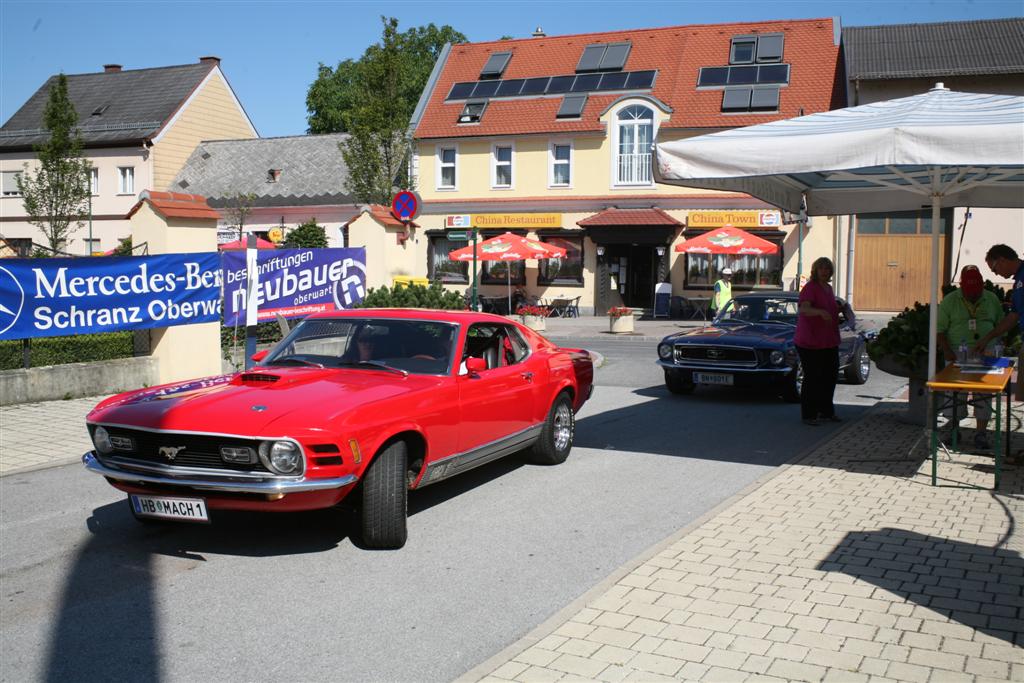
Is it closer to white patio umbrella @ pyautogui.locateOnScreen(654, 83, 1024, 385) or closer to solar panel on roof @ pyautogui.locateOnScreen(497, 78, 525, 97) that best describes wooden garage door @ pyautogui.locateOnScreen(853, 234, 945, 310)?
solar panel on roof @ pyautogui.locateOnScreen(497, 78, 525, 97)

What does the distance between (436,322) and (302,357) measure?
106 cm

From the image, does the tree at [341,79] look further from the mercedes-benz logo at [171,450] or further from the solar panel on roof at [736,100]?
the mercedes-benz logo at [171,450]

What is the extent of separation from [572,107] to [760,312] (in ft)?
74.1

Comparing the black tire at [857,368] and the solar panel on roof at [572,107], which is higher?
the solar panel on roof at [572,107]

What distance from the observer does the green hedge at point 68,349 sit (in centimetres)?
1221

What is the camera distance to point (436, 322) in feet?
24.8

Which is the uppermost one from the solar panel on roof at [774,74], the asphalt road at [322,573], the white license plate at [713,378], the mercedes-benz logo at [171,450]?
the solar panel on roof at [774,74]

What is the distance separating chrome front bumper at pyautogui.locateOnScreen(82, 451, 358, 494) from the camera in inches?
220

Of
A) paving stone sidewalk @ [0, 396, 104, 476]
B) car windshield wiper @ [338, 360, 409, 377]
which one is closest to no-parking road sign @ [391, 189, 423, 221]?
paving stone sidewalk @ [0, 396, 104, 476]

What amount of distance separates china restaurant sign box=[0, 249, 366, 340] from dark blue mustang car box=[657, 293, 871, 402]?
19.3ft

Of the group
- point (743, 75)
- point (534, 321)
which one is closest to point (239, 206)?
point (534, 321)

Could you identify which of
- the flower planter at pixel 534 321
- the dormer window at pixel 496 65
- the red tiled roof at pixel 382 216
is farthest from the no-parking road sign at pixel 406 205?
the dormer window at pixel 496 65

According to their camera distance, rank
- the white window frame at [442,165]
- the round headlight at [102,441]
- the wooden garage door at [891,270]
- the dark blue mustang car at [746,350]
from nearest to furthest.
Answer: the round headlight at [102,441] → the dark blue mustang car at [746,350] → the wooden garage door at [891,270] → the white window frame at [442,165]

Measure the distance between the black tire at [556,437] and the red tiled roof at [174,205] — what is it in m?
7.58
